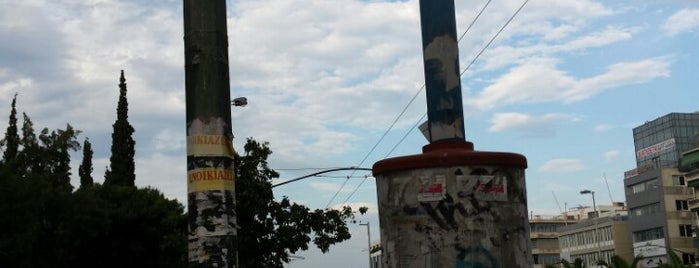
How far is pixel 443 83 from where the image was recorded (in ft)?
19.4

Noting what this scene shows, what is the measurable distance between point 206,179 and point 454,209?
3.02 metres

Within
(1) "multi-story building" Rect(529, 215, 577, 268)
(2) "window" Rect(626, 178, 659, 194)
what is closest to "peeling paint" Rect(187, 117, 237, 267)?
(2) "window" Rect(626, 178, 659, 194)

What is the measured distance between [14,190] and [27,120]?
27.4 feet

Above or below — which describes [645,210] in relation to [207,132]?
above

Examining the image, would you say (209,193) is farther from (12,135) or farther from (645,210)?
(645,210)

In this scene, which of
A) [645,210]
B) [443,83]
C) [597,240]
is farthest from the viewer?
[597,240]

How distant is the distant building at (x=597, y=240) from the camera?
102m

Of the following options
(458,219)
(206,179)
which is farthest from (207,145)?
(458,219)

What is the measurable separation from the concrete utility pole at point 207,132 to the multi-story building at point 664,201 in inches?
3223

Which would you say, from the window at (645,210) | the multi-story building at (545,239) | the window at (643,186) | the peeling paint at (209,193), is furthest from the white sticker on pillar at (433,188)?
the multi-story building at (545,239)

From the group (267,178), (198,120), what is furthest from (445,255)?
(267,178)

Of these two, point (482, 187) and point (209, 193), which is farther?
point (209, 193)

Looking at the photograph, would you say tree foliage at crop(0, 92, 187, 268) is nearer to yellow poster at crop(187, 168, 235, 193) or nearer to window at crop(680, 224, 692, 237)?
yellow poster at crop(187, 168, 235, 193)

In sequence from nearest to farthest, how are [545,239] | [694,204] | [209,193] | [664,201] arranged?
1. [209,193]
2. [694,204]
3. [664,201]
4. [545,239]
